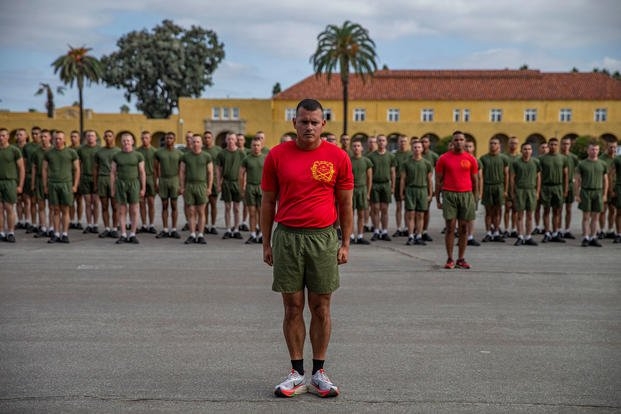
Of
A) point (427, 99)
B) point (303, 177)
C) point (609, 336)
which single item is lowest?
point (609, 336)

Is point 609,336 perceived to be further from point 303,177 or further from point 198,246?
point 198,246

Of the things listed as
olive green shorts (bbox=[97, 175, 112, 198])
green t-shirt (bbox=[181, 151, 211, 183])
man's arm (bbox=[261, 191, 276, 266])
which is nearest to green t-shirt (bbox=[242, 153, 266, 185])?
green t-shirt (bbox=[181, 151, 211, 183])

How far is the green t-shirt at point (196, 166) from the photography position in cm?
1518

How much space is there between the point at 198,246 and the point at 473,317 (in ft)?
24.5

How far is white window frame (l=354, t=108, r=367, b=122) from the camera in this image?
77.6 metres

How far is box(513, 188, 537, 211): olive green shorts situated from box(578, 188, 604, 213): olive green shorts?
0.92 meters

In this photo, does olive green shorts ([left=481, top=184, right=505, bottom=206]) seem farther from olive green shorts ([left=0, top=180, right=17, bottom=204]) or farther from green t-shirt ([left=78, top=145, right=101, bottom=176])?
olive green shorts ([left=0, top=180, right=17, bottom=204])

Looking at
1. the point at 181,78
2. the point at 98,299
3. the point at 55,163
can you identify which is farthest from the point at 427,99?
the point at 98,299

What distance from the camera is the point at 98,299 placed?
29.1 ft

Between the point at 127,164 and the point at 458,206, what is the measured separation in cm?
688

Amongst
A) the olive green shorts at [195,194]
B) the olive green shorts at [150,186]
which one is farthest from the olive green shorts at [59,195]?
the olive green shorts at [195,194]

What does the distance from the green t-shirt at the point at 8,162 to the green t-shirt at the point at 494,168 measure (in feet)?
31.5

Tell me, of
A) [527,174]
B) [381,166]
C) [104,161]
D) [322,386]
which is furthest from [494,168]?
[322,386]

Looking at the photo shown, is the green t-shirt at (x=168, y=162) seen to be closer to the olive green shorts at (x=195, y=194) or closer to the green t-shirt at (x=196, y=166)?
the green t-shirt at (x=196, y=166)
